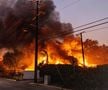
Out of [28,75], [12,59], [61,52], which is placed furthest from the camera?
[12,59]

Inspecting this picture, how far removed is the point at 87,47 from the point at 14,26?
88.3 ft

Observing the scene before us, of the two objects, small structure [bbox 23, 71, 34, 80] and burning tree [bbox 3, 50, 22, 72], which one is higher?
burning tree [bbox 3, 50, 22, 72]

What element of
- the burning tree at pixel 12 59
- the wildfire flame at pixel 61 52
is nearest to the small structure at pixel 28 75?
the wildfire flame at pixel 61 52

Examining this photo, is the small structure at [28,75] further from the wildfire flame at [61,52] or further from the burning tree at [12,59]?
the burning tree at [12,59]

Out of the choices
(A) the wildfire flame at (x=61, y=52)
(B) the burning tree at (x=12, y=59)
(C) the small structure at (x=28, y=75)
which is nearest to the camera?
(C) the small structure at (x=28, y=75)

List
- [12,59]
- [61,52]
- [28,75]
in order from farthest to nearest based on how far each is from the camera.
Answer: [12,59] → [61,52] → [28,75]

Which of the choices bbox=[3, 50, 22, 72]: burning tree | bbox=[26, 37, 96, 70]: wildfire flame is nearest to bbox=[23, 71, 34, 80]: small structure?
bbox=[26, 37, 96, 70]: wildfire flame

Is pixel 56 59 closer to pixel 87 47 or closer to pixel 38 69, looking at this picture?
pixel 38 69

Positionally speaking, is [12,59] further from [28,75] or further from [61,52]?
[28,75]

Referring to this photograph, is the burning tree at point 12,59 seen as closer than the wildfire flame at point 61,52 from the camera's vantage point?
No

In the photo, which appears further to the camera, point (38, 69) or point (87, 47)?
point (87, 47)

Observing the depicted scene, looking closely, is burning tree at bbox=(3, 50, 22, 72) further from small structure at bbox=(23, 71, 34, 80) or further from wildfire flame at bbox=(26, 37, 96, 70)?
small structure at bbox=(23, 71, 34, 80)

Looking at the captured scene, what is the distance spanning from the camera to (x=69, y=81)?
106 feet

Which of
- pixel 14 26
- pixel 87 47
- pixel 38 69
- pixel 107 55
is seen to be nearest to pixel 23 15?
pixel 14 26
